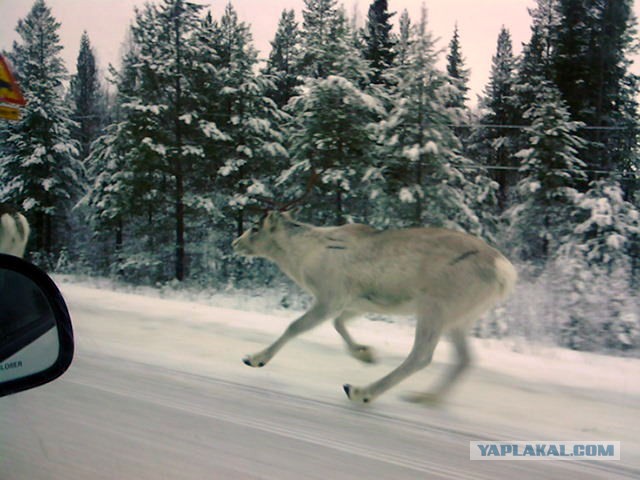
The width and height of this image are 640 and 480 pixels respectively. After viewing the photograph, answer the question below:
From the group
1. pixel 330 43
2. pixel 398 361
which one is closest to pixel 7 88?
pixel 398 361

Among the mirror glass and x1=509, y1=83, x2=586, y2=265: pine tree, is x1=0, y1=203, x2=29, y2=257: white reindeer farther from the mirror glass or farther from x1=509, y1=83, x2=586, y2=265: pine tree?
x1=509, y1=83, x2=586, y2=265: pine tree

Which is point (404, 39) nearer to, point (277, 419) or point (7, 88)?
point (7, 88)

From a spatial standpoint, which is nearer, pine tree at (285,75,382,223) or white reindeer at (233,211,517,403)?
Answer: white reindeer at (233,211,517,403)

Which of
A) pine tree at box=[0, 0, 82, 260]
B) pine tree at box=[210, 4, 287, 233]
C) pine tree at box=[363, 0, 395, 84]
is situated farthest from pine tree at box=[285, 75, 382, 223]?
pine tree at box=[0, 0, 82, 260]

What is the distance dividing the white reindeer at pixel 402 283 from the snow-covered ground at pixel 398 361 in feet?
0.62

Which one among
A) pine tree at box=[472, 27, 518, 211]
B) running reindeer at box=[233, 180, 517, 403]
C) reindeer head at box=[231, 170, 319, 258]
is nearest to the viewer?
running reindeer at box=[233, 180, 517, 403]

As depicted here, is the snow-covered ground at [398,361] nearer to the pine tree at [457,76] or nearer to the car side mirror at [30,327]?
the car side mirror at [30,327]

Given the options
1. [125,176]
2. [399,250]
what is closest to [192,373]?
[399,250]

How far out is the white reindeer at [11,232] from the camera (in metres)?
6.48

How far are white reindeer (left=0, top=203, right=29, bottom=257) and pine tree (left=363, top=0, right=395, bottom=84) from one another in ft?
25.4

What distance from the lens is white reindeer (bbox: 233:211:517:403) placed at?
3859 mm

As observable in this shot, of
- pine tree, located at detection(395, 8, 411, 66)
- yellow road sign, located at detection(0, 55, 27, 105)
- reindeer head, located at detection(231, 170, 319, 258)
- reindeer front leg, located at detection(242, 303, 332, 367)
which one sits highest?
pine tree, located at detection(395, 8, 411, 66)

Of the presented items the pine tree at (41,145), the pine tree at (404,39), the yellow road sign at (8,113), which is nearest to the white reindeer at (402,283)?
the yellow road sign at (8,113)

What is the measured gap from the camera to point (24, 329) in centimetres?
224
